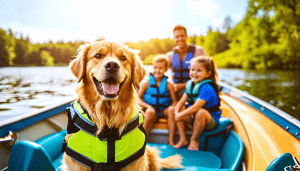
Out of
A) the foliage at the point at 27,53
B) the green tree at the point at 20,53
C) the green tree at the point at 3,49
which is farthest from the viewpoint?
the green tree at the point at 20,53

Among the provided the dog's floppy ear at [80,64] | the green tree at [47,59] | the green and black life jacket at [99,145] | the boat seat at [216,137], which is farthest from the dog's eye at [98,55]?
the green tree at [47,59]

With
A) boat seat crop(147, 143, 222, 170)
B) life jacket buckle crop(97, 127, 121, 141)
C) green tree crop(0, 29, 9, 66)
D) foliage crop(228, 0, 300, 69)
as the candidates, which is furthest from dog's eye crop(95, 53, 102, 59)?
green tree crop(0, 29, 9, 66)

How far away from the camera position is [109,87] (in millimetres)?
1679

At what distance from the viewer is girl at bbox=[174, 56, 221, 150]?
2797mm

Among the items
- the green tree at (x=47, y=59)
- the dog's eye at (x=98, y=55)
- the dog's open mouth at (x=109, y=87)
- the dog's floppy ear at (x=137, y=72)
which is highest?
the dog's eye at (x=98, y=55)

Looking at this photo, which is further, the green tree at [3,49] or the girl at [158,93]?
the green tree at [3,49]

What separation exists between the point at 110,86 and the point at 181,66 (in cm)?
284

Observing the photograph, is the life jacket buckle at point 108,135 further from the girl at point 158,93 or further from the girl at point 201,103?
the girl at point 158,93

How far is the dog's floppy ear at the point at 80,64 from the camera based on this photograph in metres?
1.81

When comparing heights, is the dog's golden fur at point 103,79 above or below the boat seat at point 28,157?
above

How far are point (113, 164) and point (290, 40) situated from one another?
90.2 feet

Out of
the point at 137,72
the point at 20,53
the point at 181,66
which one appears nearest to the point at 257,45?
the point at 181,66

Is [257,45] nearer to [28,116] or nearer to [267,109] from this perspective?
[267,109]

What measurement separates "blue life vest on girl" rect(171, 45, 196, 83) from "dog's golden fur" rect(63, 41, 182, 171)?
7.89ft
